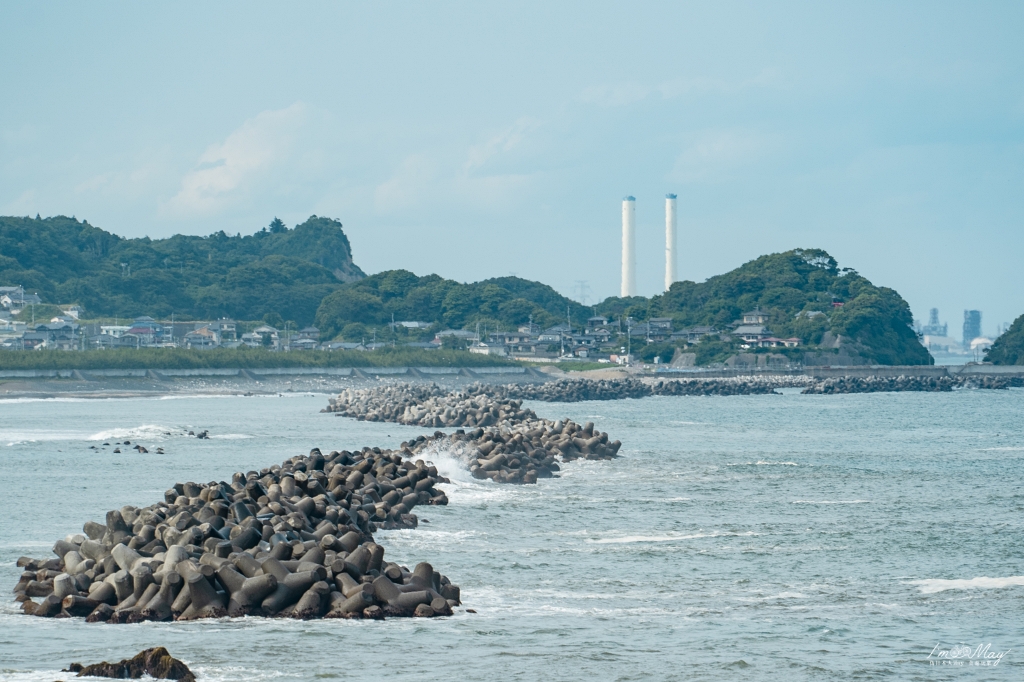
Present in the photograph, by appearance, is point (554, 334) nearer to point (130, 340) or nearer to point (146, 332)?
point (146, 332)

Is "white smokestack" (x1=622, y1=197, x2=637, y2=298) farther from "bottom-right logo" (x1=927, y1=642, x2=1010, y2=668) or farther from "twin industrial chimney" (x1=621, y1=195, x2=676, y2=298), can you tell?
"bottom-right logo" (x1=927, y1=642, x2=1010, y2=668)

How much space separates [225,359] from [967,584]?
88.9 m

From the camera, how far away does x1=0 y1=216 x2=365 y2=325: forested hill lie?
15950 cm

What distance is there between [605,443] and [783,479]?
21.9 ft

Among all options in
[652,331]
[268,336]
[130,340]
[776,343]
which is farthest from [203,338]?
[776,343]

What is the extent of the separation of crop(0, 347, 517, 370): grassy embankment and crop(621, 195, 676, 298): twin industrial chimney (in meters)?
65.5

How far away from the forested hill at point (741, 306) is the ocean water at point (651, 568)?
110 metres

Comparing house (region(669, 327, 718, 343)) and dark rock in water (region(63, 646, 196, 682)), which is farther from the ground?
house (region(669, 327, 718, 343))

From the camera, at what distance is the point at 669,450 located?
115 feet

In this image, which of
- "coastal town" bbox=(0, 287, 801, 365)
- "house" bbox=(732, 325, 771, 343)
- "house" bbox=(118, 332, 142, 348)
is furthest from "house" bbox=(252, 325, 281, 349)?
"house" bbox=(732, 325, 771, 343)

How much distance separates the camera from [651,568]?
15.4 metres

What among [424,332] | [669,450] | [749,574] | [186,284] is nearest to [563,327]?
[424,332]

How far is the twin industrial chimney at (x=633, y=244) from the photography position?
583ft

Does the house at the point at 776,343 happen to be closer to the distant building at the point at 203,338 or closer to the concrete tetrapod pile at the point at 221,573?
the distant building at the point at 203,338
